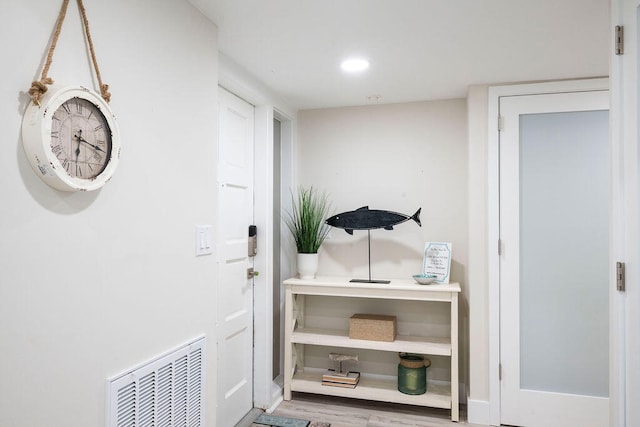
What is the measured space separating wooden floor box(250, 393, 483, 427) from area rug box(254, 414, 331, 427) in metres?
0.06

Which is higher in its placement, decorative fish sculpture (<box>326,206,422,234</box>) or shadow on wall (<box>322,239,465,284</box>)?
decorative fish sculpture (<box>326,206,422,234</box>)

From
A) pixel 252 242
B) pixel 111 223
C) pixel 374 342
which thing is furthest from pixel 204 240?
pixel 374 342

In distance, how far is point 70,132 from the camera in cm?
121

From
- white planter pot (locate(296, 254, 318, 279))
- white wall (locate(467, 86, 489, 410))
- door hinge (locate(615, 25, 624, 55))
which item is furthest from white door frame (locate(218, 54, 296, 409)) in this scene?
door hinge (locate(615, 25, 624, 55))

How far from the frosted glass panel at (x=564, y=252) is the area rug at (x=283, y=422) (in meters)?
1.43

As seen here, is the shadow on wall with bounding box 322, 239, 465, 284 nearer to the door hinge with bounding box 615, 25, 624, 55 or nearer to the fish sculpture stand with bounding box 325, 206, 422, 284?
the fish sculpture stand with bounding box 325, 206, 422, 284

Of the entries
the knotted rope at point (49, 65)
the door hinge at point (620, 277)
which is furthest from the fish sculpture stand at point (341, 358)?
the knotted rope at point (49, 65)

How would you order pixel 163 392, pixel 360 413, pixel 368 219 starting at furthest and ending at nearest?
1. pixel 368 219
2. pixel 360 413
3. pixel 163 392

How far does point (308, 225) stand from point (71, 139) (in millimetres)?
2248

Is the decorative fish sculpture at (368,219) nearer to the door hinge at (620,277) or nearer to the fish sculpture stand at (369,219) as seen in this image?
the fish sculpture stand at (369,219)

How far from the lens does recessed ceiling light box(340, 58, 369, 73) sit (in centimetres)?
255

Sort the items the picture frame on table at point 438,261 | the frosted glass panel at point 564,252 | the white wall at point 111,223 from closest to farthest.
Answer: the white wall at point 111,223, the frosted glass panel at point 564,252, the picture frame on table at point 438,261

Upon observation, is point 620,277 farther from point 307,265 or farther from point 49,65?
point 307,265

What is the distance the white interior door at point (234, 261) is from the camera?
8.78 feet
